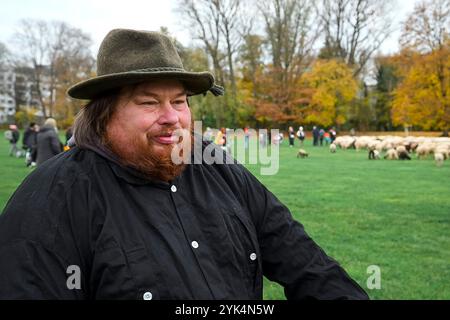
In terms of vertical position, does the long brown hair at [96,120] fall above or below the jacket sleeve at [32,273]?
above

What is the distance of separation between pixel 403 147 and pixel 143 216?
23.2 m

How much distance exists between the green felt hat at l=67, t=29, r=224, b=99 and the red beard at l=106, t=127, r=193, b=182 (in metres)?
0.24

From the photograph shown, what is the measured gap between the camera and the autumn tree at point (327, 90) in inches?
1874

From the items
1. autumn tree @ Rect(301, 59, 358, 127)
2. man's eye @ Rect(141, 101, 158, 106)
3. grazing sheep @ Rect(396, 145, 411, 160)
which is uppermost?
autumn tree @ Rect(301, 59, 358, 127)

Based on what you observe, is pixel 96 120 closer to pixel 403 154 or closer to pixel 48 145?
pixel 48 145

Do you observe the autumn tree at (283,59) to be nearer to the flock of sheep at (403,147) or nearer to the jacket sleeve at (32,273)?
the flock of sheep at (403,147)

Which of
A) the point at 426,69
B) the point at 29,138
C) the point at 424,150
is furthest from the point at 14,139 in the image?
the point at 426,69

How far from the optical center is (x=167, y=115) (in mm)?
2076

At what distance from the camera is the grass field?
5.26 meters

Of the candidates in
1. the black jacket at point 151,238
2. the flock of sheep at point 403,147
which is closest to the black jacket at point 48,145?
the black jacket at point 151,238

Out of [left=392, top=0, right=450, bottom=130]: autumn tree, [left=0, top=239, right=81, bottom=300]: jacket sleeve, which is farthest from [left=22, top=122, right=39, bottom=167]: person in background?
[left=392, top=0, right=450, bottom=130]: autumn tree

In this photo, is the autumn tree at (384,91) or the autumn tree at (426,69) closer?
the autumn tree at (426,69)

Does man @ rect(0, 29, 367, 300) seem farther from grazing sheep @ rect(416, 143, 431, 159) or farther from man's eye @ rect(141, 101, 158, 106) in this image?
grazing sheep @ rect(416, 143, 431, 159)

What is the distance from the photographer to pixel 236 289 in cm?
198
